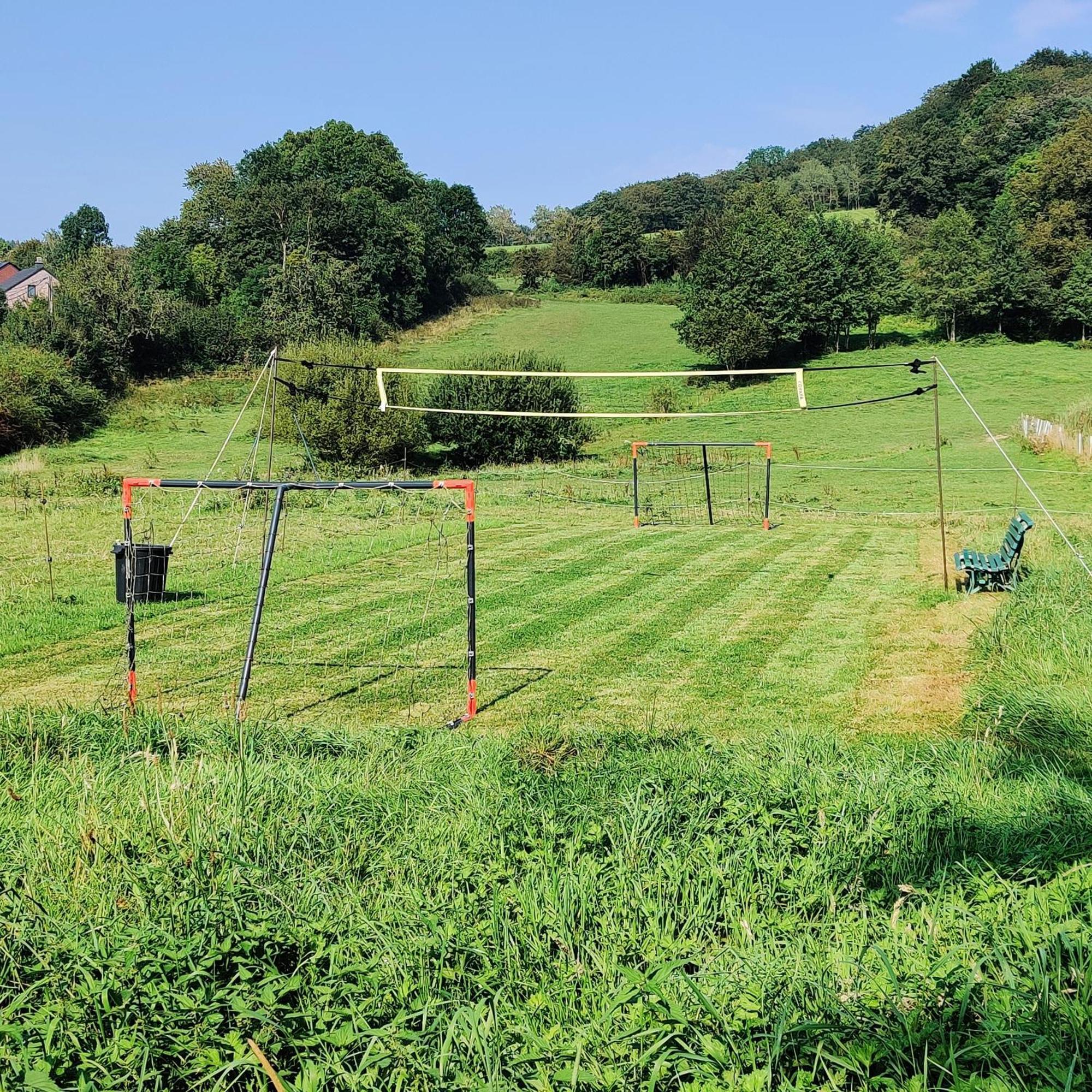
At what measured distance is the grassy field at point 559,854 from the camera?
3191 mm

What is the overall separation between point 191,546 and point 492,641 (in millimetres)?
8851

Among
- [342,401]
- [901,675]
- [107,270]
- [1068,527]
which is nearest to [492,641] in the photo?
[901,675]

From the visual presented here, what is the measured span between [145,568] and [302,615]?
200 cm

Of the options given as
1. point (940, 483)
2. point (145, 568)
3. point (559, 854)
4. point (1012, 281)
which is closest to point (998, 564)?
point (940, 483)

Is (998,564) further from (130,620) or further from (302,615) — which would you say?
(130,620)

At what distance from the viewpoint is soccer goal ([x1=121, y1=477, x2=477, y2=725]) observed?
28.8ft

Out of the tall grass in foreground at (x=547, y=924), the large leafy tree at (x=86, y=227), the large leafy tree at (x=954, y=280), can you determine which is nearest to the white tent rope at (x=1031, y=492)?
the tall grass in foreground at (x=547, y=924)

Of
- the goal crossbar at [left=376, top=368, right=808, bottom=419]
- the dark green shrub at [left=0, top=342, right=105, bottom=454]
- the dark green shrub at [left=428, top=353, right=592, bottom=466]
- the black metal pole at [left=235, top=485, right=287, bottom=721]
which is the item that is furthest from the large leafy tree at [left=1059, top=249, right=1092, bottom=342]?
the black metal pole at [left=235, top=485, right=287, bottom=721]

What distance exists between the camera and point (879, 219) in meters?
78.3

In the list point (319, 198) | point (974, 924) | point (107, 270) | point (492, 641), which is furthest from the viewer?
point (319, 198)

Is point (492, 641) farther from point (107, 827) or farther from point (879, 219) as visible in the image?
point (879, 219)

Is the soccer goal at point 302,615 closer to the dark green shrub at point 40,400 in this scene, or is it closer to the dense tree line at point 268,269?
the dark green shrub at point 40,400

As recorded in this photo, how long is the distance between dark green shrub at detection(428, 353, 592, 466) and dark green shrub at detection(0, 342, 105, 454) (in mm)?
14427

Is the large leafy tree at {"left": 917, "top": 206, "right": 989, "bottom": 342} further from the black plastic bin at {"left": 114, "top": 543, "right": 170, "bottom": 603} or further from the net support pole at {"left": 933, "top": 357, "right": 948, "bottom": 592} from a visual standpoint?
the black plastic bin at {"left": 114, "top": 543, "right": 170, "bottom": 603}
